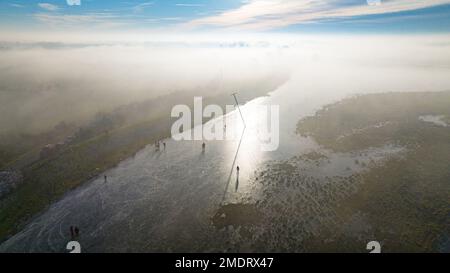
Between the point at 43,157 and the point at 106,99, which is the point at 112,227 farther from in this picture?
the point at 106,99

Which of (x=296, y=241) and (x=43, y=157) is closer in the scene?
(x=296, y=241)

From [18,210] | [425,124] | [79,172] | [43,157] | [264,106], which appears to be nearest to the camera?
[18,210]

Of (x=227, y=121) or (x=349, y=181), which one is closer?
(x=349, y=181)

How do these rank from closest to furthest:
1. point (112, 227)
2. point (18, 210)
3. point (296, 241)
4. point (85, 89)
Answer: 1. point (296, 241)
2. point (112, 227)
3. point (18, 210)
4. point (85, 89)

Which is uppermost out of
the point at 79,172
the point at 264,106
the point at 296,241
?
the point at 264,106
